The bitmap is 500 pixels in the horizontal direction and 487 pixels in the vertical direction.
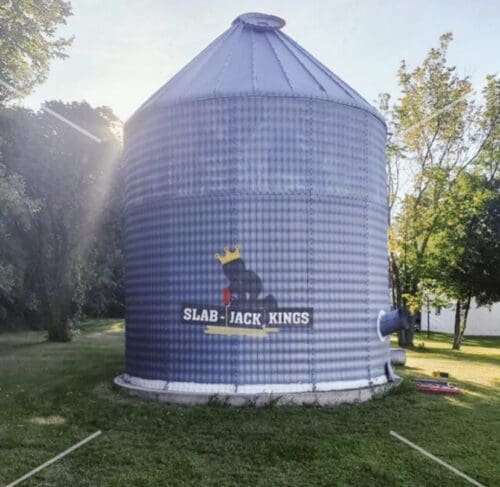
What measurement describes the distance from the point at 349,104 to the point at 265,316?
15.3 feet

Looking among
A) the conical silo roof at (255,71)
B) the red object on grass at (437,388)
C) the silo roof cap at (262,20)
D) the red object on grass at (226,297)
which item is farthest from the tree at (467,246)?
the red object on grass at (226,297)

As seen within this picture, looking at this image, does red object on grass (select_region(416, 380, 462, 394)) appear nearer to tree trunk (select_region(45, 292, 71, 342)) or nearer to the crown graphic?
the crown graphic

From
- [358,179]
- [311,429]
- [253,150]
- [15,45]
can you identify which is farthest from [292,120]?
[15,45]

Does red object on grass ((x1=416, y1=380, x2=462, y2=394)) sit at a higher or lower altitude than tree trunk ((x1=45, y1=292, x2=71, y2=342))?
lower

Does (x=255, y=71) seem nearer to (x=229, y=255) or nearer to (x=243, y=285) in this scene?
(x=229, y=255)

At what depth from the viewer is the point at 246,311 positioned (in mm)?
11484

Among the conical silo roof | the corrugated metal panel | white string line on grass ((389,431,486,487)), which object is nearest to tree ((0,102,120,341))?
the conical silo roof

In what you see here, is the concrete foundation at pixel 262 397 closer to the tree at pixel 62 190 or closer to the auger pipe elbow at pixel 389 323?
the auger pipe elbow at pixel 389 323

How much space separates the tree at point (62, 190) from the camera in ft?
86.5

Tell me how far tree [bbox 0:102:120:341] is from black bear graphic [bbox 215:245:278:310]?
1604 centimetres

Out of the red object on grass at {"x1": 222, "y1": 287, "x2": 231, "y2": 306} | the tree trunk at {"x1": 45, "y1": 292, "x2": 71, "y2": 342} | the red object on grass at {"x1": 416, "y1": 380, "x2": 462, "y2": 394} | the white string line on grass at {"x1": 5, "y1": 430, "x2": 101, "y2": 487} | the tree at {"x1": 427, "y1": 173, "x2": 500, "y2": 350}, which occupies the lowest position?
the white string line on grass at {"x1": 5, "y1": 430, "x2": 101, "y2": 487}

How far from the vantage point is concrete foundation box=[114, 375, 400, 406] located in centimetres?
1113

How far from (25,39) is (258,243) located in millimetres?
11222

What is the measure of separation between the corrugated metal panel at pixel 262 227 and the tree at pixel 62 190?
1441cm
